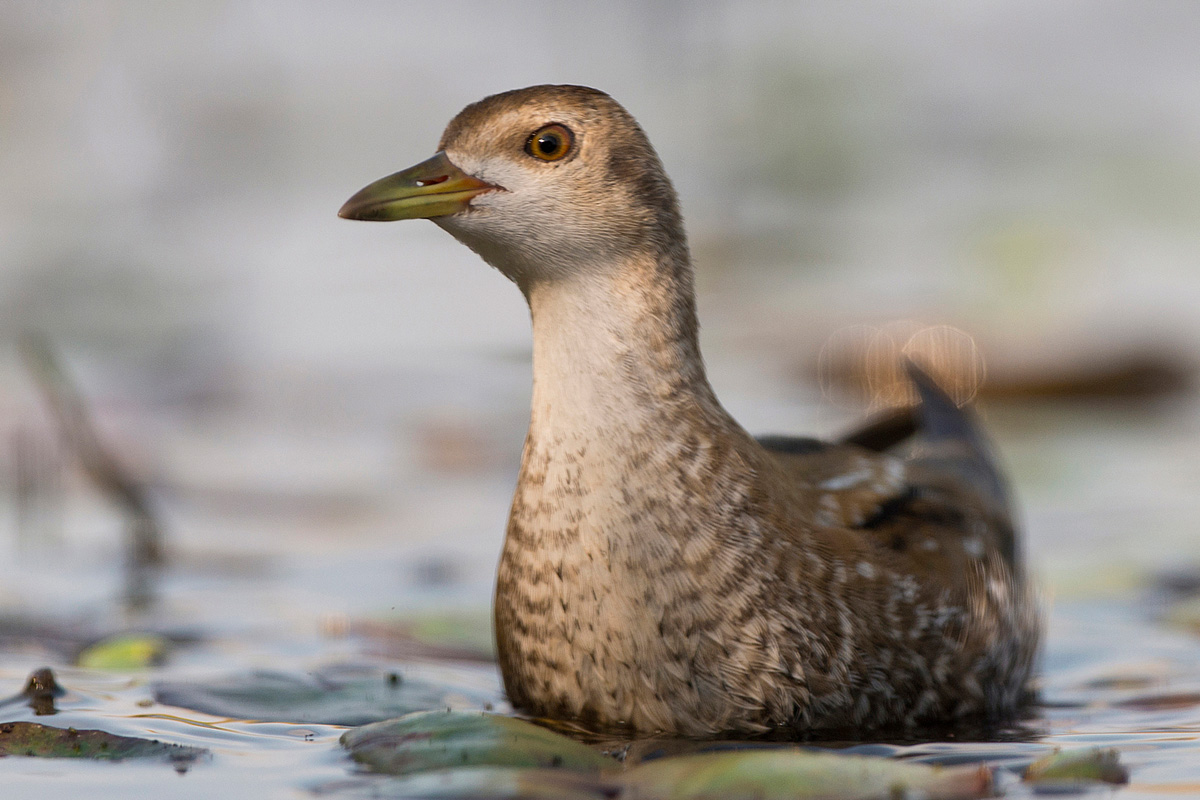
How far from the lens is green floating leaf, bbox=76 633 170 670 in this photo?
4.29m

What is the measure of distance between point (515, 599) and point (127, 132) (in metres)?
8.85

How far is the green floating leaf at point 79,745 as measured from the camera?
3.35 m

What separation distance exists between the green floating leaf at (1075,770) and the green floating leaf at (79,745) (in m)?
1.81

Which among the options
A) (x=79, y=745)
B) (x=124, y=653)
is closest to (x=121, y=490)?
(x=124, y=653)

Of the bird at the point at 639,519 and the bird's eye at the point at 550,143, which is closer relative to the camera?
the bird at the point at 639,519

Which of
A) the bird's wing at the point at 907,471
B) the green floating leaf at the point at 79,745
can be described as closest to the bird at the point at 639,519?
the bird's wing at the point at 907,471

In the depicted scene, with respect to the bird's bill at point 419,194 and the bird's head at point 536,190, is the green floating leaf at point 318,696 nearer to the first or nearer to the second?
the bird's head at point 536,190

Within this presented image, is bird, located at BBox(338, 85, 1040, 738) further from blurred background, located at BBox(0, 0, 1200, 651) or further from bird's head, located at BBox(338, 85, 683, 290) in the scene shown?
Result: blurred background, located at BBox(0, 0, 1200, 651)

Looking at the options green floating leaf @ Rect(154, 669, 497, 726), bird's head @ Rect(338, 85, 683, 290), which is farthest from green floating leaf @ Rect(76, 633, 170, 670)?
bird's head @ Rect(338, 85, 683, 290)

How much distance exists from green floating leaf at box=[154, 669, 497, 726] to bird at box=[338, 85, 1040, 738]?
271 mm

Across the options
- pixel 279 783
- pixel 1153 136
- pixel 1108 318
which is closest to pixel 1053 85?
pixel 1153 136

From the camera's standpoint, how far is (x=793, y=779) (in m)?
3.07

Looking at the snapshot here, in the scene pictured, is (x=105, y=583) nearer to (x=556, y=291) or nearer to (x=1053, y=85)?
(x=556, y=291)

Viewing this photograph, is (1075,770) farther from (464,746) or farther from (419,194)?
(419,194)
